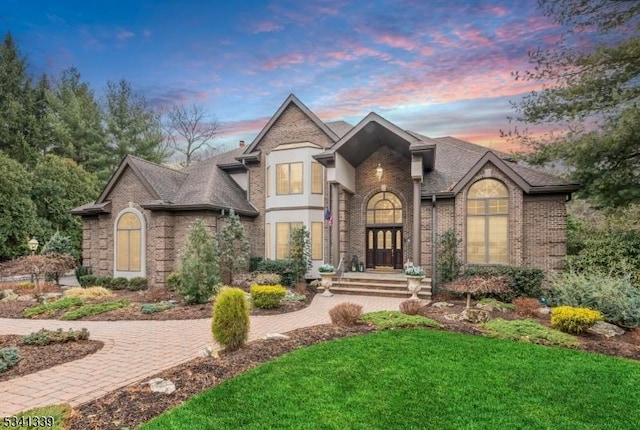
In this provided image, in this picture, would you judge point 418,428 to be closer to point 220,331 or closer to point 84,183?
point 220,331

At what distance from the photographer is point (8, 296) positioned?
12469 millimetres

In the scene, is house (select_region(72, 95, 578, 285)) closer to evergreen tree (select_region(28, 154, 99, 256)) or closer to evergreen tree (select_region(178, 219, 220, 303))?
evergreen tree (select_region(178, 219, 220, 303))

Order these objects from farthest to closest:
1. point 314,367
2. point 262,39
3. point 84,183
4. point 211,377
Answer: point 84,183 → point 262,39 → point 314,367 → point 211,377

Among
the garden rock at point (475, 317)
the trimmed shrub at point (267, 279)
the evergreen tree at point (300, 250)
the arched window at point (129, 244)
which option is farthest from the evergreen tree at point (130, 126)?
the garden rock at point (475, 317)

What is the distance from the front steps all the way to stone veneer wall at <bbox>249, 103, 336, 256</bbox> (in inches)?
200

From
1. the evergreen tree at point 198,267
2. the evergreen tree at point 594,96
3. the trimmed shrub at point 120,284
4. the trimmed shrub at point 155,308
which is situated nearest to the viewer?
the trimmed shrub at point 155,308

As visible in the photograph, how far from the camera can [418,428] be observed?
347 centimetres

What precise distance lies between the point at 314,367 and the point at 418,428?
5.92 feet

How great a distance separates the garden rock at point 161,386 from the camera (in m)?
4.15

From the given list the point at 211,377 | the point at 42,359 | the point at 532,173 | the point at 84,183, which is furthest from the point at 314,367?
the point at 84,183

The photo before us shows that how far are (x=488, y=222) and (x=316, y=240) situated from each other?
7281 millimetres

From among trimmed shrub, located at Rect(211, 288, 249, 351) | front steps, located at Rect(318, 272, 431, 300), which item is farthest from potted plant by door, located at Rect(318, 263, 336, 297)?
trimmed shrub, located at Rect(211, 288, 249, 351)

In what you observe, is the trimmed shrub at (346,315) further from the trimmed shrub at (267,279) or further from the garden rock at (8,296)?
the garden rock at (8,296)

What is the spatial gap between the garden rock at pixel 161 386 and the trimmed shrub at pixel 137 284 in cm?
1106
